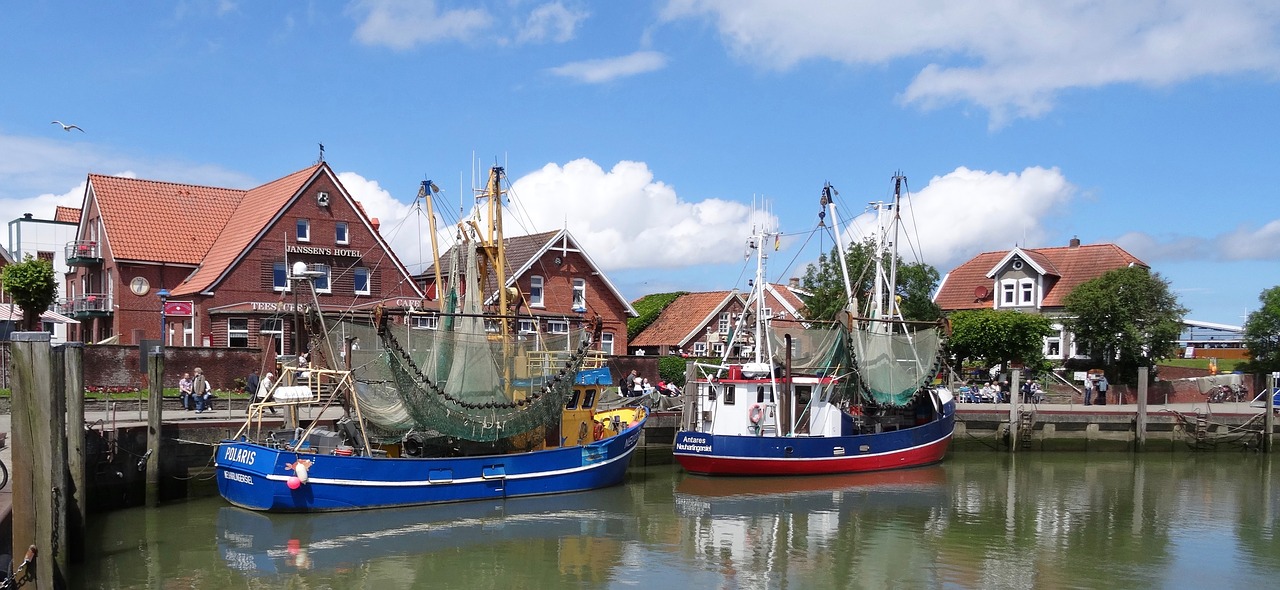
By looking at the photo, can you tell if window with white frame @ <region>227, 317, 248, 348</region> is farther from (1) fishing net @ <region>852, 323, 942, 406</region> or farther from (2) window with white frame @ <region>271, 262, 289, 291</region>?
(1) fishing net @ <region>852, 323, 942, 406</region>

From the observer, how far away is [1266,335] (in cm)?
4741

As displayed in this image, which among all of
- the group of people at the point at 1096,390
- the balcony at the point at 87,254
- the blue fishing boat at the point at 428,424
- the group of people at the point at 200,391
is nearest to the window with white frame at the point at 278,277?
the balcony at the point at 87,254

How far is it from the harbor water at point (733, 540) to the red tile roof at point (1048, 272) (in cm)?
2748

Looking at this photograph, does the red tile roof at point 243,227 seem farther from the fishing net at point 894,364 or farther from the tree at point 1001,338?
the tree at point 1001,338

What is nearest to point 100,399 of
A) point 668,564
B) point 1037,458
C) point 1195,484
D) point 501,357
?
point 501,357

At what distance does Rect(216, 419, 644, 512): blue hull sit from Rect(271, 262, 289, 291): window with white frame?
20.6 meters

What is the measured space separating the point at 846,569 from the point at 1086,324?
30.7m

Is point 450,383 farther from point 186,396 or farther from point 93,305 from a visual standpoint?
point 93,305

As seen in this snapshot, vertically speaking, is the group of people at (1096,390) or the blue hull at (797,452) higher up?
the group of people at (1096,390)

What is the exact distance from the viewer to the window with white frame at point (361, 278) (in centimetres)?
4321

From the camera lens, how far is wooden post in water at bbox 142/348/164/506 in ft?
71.0

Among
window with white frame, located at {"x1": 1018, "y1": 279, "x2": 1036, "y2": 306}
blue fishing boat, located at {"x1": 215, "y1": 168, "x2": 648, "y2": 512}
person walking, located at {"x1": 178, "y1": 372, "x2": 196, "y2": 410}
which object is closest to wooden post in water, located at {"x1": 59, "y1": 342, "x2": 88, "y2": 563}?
blue fishing boat, located at {"x1": 215, "y1": 168, "x2": 648, "y2": 512}

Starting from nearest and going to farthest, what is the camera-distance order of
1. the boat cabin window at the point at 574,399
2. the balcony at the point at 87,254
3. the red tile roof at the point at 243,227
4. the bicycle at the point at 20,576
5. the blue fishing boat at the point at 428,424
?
the bicycle at the point at 20,576 < the blue fishing boat at the point at 428,424 < the boat cabin window at the point at 574,399 < the red tile roof at the point at 243,227 < the balcony at the point at 87,254

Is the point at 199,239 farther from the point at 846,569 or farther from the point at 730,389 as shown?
the point at 846,569
